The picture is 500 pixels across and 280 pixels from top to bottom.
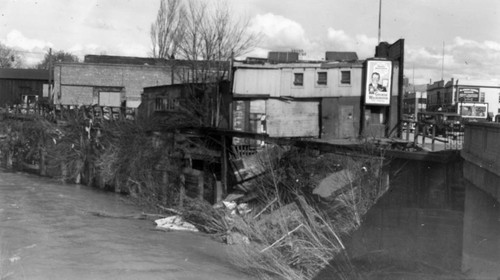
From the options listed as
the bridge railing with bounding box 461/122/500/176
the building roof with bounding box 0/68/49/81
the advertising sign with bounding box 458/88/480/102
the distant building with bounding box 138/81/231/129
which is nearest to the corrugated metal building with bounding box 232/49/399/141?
the distant building with bounding box 138/81/231/129

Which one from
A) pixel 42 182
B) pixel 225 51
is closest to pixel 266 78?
pixel 225 51

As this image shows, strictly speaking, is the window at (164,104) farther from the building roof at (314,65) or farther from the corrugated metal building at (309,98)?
the building roof at (314,65)

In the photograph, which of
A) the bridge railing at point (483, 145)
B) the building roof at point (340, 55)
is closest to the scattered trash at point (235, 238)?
the bridge railing at point (483, 145)

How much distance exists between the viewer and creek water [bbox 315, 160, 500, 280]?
9.20 meters

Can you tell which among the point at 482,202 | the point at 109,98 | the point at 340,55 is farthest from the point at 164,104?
the point at 482,202

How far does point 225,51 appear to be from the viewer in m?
44.2

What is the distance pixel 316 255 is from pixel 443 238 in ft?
9.23

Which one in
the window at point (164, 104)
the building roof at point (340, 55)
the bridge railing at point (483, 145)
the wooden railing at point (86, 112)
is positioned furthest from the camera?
the building roof at point (340, 55)

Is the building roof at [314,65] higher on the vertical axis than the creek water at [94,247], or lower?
higher

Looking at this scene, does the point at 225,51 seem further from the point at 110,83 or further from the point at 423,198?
the point at 423,198

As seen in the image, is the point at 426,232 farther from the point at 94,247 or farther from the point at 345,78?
the point at 345,78

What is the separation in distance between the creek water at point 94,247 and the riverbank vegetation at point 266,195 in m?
0.93

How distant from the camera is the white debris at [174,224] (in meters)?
19.6

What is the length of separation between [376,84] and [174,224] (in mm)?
25146
